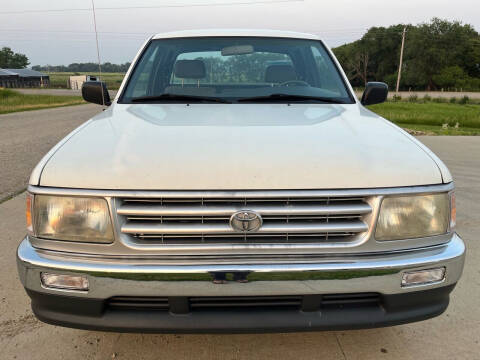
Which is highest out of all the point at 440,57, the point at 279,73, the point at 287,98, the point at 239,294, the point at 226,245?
the point at 440,57

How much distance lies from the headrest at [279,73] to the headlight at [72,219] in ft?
5.80

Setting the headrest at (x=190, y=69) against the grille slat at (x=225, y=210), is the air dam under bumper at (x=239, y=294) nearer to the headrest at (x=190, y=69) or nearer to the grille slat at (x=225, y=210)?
the grille slat at (x=225, y=210)

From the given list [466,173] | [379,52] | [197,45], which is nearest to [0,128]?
[197,45]

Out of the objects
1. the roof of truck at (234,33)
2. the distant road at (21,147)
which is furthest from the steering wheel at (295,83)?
the distant road at (21,147)

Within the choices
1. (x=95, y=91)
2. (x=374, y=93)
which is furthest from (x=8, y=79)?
(x=374, y=93)

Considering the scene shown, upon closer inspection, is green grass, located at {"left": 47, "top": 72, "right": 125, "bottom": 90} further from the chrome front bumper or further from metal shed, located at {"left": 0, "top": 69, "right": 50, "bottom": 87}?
metal shed, located at {"left": 0, "top": 69, "right": 50, "bottom": 87}

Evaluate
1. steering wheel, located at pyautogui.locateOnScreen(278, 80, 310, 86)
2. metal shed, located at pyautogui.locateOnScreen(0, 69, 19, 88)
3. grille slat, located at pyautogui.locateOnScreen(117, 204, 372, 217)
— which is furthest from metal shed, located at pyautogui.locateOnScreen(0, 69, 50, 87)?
grille slat, located at pyautogui.locateOnScreen(117, 204, 372, 217)

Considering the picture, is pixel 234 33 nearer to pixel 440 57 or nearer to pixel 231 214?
pixel 231 214

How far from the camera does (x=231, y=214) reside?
5.28ft

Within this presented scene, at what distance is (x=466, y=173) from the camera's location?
19.1ft

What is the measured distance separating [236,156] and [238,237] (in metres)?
0.34

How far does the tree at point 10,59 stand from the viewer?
106 meters

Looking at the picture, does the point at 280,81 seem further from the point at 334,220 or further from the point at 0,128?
the point at 0,128

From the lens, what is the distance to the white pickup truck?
1610 millimetres
